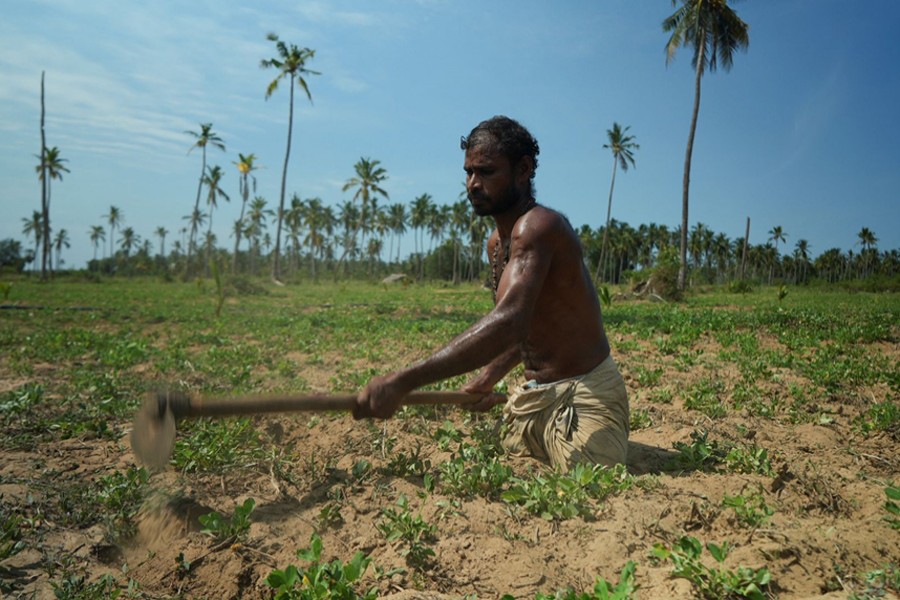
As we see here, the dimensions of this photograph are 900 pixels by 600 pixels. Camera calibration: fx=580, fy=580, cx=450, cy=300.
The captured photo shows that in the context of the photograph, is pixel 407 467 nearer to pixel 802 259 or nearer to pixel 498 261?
pixel 498 261

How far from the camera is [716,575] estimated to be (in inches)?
70.8

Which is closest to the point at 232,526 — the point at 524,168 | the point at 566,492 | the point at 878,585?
the point at 566,492

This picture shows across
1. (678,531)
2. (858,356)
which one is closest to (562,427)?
(678,531)

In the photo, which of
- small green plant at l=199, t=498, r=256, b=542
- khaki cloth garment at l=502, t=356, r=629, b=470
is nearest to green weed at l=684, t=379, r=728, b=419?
khaki cloth garment at l=502, t=356, r=629, b=470

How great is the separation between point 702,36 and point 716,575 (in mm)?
26300

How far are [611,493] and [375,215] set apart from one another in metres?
74.4

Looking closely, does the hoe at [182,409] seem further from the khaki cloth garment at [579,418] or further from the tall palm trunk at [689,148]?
the tall palm trunk at [689,148]

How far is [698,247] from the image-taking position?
257 ft

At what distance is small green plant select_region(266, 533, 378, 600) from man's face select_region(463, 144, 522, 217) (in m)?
1.78

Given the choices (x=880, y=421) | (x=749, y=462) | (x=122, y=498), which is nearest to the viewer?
(x=122, y=498)

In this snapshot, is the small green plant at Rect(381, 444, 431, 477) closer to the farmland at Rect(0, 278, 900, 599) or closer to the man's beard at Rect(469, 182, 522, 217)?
the farmland at Rect(0, 278, 900, 599)

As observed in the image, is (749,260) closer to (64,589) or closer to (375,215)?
(375,215)

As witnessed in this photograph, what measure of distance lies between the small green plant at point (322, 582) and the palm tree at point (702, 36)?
2284 cm

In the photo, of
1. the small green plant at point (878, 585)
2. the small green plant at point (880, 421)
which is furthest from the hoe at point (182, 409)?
the small green plant at point (880, 421)
